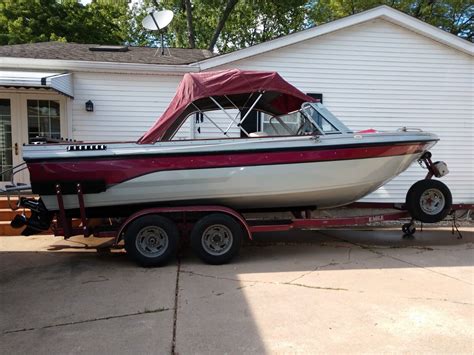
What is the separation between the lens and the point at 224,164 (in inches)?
235

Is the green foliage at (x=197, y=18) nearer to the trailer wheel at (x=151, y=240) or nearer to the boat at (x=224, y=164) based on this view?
the boat at (x=224, y=164)

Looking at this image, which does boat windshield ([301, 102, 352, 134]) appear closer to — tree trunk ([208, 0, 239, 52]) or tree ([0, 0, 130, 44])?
tree ([0, 0, 130, 44])

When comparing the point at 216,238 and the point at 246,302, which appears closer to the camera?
the point at 246,302

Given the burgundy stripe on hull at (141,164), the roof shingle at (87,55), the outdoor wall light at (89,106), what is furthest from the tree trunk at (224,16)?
the burgundy stripe on hull at (141,164)

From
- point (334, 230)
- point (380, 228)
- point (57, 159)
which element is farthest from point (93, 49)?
point (380, 228)

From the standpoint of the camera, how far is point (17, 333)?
379 centimetres

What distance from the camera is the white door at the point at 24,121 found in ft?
30.5

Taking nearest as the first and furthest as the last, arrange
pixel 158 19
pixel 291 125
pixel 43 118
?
pixel 291 125
pixel 43 118
pixel 158 19

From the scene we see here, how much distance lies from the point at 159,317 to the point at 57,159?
2910 millimetres

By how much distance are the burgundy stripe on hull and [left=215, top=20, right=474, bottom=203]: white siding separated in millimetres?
4216

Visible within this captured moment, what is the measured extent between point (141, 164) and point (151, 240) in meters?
1.12

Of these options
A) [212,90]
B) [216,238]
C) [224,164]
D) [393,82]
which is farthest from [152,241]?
[393,82]

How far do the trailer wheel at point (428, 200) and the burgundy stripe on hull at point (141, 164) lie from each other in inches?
70.3

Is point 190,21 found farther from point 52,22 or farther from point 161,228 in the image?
point 161,228
